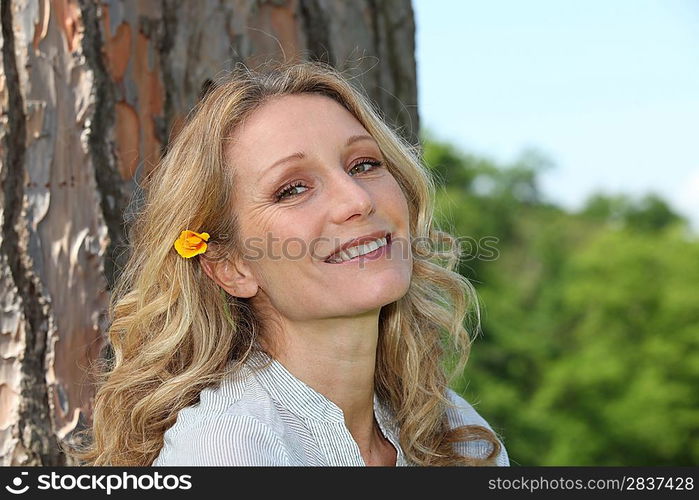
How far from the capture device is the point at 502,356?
98.8 feet

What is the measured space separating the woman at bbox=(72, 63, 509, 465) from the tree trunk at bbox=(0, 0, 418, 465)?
131mm

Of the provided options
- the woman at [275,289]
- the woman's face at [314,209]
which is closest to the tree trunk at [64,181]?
the woman at [275,289]

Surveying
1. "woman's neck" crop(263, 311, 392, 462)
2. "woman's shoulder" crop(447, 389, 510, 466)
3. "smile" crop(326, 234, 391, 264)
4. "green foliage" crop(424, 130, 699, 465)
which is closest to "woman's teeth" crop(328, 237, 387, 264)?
"smile" crop(326, 234, 391, 264)

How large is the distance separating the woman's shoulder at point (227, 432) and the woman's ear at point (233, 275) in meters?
0.32

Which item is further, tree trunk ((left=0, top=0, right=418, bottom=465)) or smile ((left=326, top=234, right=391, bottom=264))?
tree trunk ((left=0, top=0, right=418, bottom=465))

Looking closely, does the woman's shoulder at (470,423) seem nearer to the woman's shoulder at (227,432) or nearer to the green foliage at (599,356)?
the woman's shoulder at (227,432)

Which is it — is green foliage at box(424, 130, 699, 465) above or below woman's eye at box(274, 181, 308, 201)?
below

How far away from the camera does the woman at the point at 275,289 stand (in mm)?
2398

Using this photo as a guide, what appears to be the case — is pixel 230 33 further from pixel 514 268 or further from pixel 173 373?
pixel 514 268

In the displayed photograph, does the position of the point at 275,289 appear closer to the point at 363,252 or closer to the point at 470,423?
the point at 363,252

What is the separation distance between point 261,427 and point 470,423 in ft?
3.13

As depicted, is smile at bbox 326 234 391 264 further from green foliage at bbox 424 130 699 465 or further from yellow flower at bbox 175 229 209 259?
green foliage at bbox 424 130 699 465

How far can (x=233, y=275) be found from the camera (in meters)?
2.64

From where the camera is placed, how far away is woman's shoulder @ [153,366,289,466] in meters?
2.13
